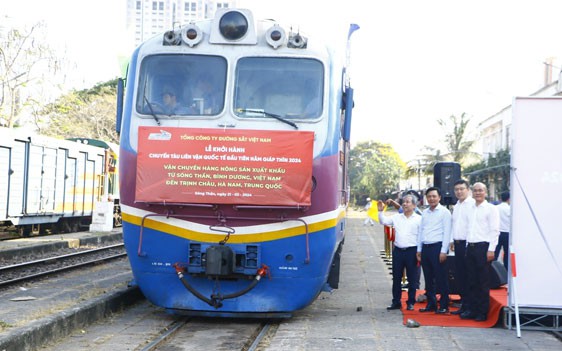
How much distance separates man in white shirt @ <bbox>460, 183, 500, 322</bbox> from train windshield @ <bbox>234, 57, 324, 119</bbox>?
7.44ft

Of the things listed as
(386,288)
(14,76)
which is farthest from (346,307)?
(14,76)

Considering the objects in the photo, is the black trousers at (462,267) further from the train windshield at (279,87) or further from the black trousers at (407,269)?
the train windshield at (279,87)

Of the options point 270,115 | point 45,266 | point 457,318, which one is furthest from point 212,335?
point 45,266

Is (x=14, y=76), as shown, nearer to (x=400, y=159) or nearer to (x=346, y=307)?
(x=346, y=307)

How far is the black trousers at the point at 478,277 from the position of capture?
31.1 ft

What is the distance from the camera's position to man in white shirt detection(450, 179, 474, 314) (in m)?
9.80

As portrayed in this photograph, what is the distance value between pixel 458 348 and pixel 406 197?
10.1ft

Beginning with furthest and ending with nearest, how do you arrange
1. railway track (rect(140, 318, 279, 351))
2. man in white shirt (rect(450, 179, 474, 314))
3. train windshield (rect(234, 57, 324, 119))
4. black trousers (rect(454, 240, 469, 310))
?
black trousers (rect(454, 240, 469, 310)) → man in white shirt (rect(450, 179, 474, 314)) → train windshield (rect(234, 57, 324, 119)) → railway track (rect(140, 318, 279, 351))

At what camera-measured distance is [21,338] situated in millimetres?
7223

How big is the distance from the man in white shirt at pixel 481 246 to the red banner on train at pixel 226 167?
223 centimetres

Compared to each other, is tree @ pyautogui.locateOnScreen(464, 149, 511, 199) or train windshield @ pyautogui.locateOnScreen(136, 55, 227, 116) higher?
tree @ pyautogui.locateOnScreen(464, 149, 511, 199)

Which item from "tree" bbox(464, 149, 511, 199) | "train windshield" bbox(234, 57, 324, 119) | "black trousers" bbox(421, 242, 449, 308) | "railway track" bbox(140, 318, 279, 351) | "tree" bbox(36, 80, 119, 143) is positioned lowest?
"railway track" bbox(140, 318, 279, 351)

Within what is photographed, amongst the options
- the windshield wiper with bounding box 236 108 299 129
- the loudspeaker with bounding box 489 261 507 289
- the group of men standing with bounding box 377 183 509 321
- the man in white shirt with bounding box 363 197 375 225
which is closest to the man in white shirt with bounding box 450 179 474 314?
the group of men standing with bounding box 377 183 509 321

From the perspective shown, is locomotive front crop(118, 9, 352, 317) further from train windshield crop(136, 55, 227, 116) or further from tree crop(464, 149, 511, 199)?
tree crop(464, 149, 511, 199)
